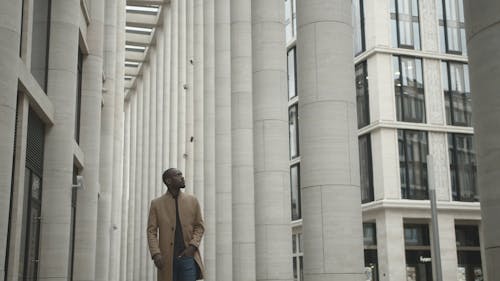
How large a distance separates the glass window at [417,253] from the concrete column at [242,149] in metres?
21.0

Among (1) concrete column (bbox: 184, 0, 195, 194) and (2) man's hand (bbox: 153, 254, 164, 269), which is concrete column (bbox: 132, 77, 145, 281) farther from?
(2) man's hand (bbox: 153, 254, 164, 269)

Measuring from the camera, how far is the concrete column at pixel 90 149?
76.8 feet

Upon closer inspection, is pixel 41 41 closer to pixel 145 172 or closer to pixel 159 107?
pixel 159 107

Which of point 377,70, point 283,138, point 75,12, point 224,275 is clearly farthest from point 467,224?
point 75,12

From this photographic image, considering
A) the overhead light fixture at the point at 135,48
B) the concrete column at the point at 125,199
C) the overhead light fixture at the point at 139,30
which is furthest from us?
the concrete column at the point at 125,199

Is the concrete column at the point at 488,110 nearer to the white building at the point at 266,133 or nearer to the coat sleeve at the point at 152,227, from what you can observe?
the white building at the point at 266,133

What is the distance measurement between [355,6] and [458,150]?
1181 cm

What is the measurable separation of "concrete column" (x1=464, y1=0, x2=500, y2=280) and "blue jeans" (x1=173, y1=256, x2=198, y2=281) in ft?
11.1

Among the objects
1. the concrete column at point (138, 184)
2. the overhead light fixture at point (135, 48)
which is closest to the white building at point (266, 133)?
the concrete column at point (138, 184)

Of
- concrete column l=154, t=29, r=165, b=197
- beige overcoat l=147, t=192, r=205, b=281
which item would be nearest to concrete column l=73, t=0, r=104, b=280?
beige overcoat l=147, t=192, r=205, b=281

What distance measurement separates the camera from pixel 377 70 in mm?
41875

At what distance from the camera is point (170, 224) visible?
7.95 m

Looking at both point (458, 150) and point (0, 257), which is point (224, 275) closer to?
point (0, 257)

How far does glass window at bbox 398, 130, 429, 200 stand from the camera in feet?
135
